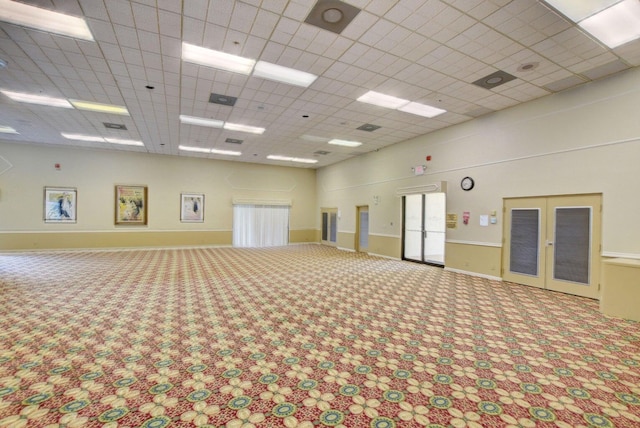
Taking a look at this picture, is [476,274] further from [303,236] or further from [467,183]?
[303,236]

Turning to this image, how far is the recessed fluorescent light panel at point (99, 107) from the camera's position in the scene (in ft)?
24.1

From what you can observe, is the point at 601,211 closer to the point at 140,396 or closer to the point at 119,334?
the point at 140,396

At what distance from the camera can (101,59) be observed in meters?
5.22

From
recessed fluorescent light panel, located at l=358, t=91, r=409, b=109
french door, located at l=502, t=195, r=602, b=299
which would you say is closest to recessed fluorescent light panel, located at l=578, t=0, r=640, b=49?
french door, located at l=502, t=195, r=602, b=299

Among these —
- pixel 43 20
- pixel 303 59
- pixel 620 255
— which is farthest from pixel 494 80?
pixel 43 20

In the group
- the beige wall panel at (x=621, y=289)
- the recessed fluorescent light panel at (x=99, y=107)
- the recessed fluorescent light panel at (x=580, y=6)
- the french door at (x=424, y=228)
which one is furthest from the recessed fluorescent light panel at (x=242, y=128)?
the beige wall panel at (x=621, y=289)

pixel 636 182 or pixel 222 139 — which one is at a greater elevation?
pixel 222 139

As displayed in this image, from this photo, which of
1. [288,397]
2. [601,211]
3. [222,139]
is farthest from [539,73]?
[222,139]

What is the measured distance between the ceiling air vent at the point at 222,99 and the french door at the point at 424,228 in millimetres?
6283

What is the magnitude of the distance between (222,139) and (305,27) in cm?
684

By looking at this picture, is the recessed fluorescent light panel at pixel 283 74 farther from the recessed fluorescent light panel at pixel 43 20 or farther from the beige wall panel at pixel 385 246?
the beige wall panel at pixel 385 246

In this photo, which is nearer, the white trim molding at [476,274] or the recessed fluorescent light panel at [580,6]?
the recessed fluorescent light panel at [580,6]

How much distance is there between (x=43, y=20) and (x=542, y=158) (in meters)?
9.15

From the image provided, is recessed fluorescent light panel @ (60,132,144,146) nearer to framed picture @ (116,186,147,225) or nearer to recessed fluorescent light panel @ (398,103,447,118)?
framed picture @ (116,186,147,225)
